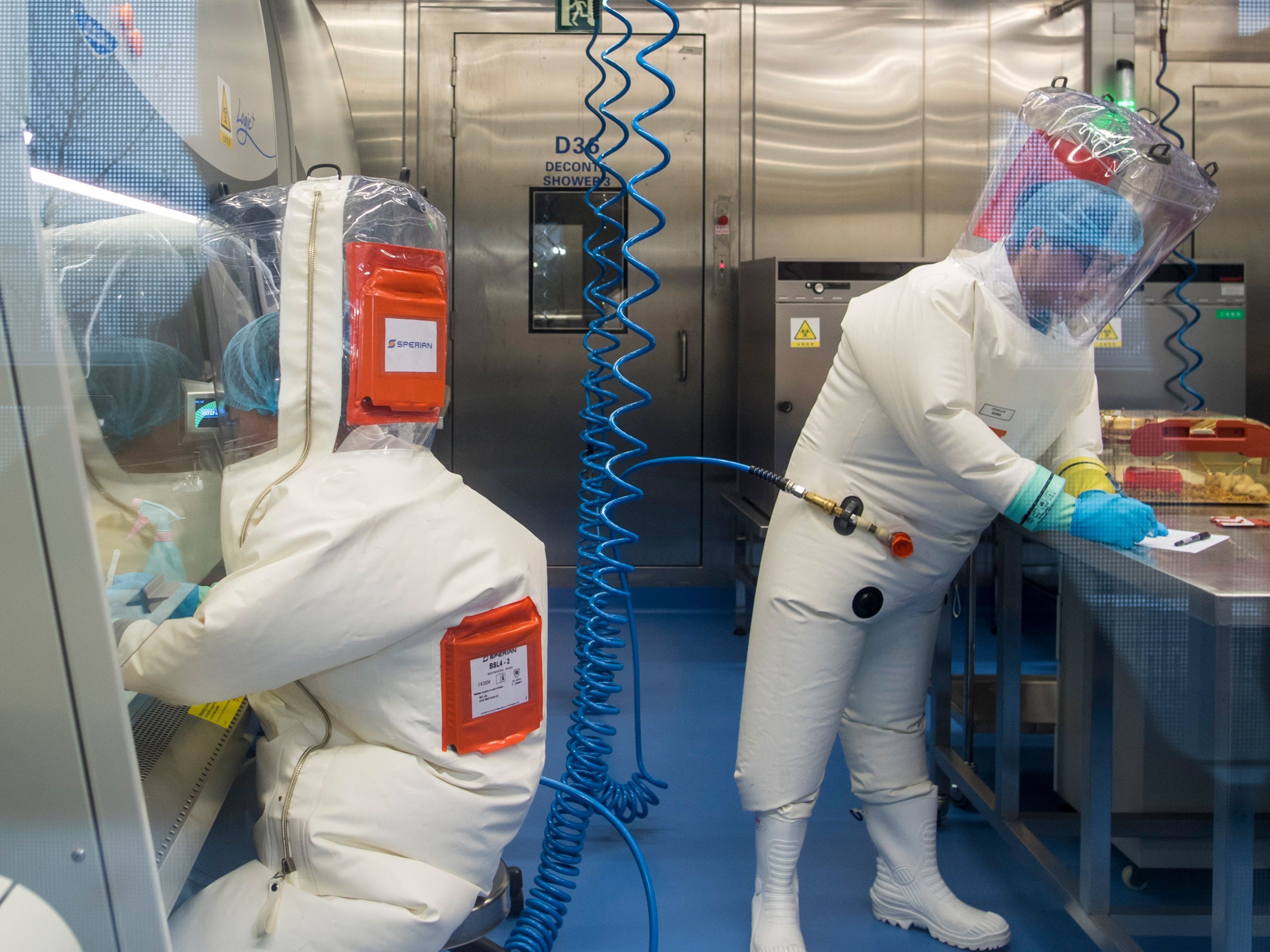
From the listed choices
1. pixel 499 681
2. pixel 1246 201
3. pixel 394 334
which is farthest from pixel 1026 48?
pixel 499 681

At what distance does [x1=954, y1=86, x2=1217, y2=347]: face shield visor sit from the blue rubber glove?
0.86 feet

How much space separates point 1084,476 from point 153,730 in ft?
4.52

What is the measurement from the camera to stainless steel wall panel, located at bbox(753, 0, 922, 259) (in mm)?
3613

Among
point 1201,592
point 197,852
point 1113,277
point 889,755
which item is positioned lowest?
point 889,755

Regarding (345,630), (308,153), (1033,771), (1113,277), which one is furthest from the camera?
(308,153)

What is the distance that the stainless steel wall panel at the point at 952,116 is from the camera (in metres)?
3.63

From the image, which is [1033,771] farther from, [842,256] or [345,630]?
[842,256]

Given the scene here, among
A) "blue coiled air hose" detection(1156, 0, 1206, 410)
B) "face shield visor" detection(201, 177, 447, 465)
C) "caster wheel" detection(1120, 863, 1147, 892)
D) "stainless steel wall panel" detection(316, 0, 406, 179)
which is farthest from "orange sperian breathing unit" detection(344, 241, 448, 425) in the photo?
"blue coiled air hose" detection(1156, 0, 1206, 410)

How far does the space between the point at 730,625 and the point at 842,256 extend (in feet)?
4.97

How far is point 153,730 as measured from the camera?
1.01m

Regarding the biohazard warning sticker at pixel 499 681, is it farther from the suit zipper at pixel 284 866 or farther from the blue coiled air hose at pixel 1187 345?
the blue coiled air hose at pixel 1187 345

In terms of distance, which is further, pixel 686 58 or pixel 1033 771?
pixel 686 58

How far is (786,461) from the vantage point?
10.7ft

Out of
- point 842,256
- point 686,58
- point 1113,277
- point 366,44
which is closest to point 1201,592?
point 1113,277
